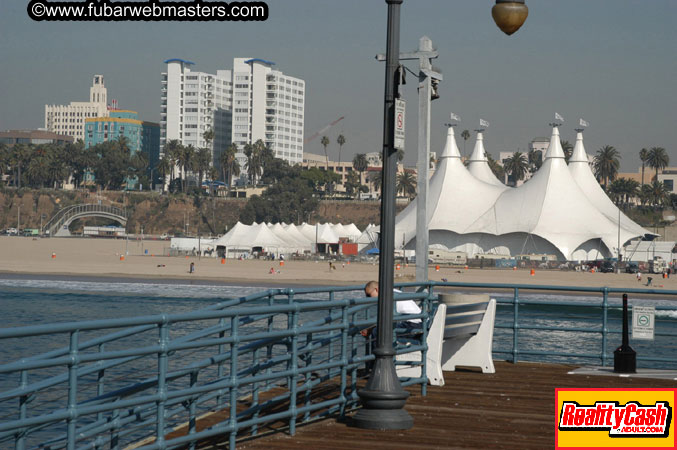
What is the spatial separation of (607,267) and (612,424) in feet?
243

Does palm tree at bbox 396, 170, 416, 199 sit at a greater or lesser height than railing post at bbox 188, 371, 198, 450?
greater

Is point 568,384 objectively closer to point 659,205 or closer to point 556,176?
point 556,176

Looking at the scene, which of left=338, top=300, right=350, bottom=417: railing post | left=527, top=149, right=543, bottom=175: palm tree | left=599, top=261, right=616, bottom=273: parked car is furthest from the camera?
left=527, top=149, right=543, bottom=175: palm tree

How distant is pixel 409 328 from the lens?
407 inches

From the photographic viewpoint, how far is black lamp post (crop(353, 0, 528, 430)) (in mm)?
7938

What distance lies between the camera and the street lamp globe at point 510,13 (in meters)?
8.50

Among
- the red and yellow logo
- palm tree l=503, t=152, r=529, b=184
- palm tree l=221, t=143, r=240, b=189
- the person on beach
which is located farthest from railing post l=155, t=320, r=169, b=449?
palm tree l=221, t=143, r=240, b=189

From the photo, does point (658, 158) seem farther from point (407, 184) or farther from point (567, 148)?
point (407, 184)

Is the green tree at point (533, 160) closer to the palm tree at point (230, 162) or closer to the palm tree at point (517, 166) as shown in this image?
the palm tree at point (517, 166)

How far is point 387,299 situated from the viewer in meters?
8.07

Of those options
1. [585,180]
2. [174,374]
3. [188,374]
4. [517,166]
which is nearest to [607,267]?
[585,180]

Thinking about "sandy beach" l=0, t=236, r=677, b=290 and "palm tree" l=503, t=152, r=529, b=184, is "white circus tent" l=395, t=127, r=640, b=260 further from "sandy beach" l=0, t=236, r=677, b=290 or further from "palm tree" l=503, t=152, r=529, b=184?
"palm tree" l=503, t=152, r=529, b=184

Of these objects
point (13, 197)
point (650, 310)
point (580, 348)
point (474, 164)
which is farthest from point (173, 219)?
point (650, 310)

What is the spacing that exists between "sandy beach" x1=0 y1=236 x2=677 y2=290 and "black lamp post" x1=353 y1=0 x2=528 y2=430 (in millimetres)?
52243
